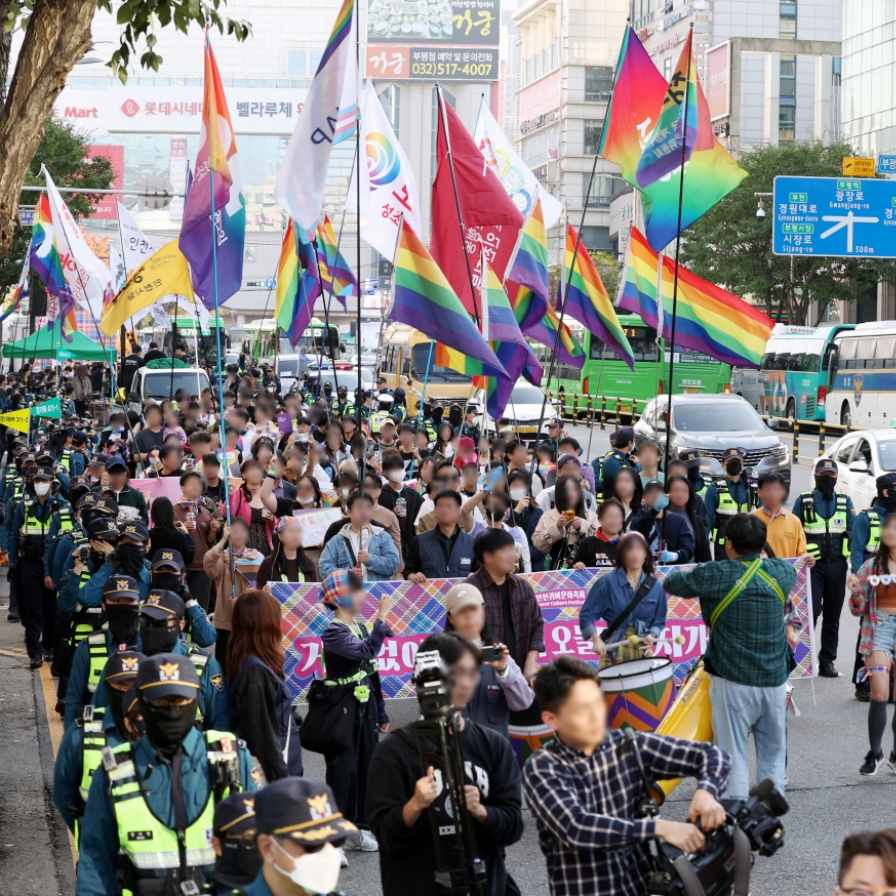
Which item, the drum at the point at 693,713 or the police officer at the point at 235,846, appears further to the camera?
the drum at the point at 693,713

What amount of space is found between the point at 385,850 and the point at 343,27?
26.5 feet

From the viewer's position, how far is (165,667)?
14.1 feet

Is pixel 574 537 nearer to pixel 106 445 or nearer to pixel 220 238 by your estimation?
pixel 220 238

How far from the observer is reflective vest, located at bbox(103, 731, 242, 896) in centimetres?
408

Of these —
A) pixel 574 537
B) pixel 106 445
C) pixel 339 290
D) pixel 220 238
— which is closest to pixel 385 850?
pixel 574 537

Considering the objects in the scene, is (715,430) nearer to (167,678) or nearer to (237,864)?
(167,678)

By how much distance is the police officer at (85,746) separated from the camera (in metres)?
4.94

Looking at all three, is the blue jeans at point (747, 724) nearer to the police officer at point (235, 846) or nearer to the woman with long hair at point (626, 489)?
the police officer at point (235, 846)

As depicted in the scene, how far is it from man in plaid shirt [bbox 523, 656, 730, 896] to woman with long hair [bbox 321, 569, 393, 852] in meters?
2.61

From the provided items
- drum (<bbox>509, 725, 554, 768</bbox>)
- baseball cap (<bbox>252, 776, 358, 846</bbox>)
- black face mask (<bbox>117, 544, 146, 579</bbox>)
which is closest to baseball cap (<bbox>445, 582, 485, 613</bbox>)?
drum (<bbox>509, 725, 554, 768</bbox>)

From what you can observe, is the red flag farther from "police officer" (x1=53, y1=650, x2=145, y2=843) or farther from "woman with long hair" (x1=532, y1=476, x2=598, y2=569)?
"police officer" (x1=53, y1=650, x2=145, y2=843)

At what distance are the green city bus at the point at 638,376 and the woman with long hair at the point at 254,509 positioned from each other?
92.7 feet

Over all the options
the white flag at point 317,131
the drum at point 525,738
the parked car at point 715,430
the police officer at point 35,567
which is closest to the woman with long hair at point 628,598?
the drum at point 525,738

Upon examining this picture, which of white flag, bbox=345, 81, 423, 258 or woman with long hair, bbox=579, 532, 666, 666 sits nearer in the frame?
woman with long hair, bbox=579, 532, 666, 666
